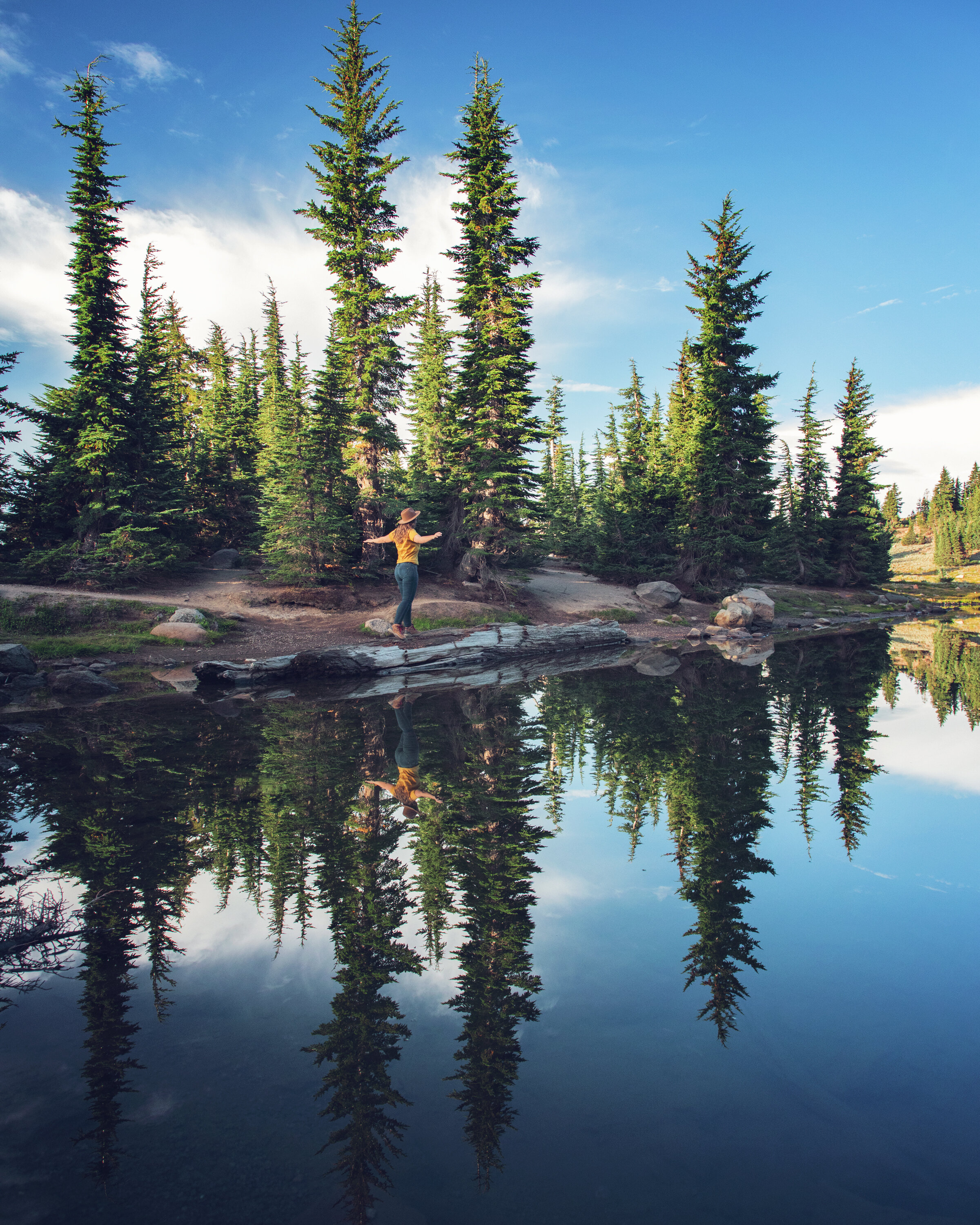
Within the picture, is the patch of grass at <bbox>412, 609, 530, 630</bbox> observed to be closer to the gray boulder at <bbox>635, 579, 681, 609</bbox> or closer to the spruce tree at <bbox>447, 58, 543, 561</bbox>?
the spruce tree at <bbox>447, 58, 543, 561</bbox>

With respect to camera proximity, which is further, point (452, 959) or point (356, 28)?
point (356, 28)

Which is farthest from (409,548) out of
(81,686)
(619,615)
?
(619,615)

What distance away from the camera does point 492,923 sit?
4.09 metres

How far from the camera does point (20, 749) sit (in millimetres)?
8523

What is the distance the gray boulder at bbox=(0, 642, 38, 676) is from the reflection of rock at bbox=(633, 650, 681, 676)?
1509 cm

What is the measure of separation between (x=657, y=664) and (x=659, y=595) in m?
13.5

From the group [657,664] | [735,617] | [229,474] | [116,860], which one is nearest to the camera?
[116,860]

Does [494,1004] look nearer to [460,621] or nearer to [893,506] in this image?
[460,621]

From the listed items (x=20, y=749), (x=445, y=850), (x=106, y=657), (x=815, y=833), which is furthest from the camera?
(x=106, y=657)

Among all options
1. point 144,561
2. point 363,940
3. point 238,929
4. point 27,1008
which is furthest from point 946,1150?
point 144,561

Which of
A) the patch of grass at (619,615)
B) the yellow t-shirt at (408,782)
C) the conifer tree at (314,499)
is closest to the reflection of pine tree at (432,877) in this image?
the yellow t-shirt at (408,782)

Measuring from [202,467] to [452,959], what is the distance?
33669 mm

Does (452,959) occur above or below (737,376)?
below

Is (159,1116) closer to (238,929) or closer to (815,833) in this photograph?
(238,929)
